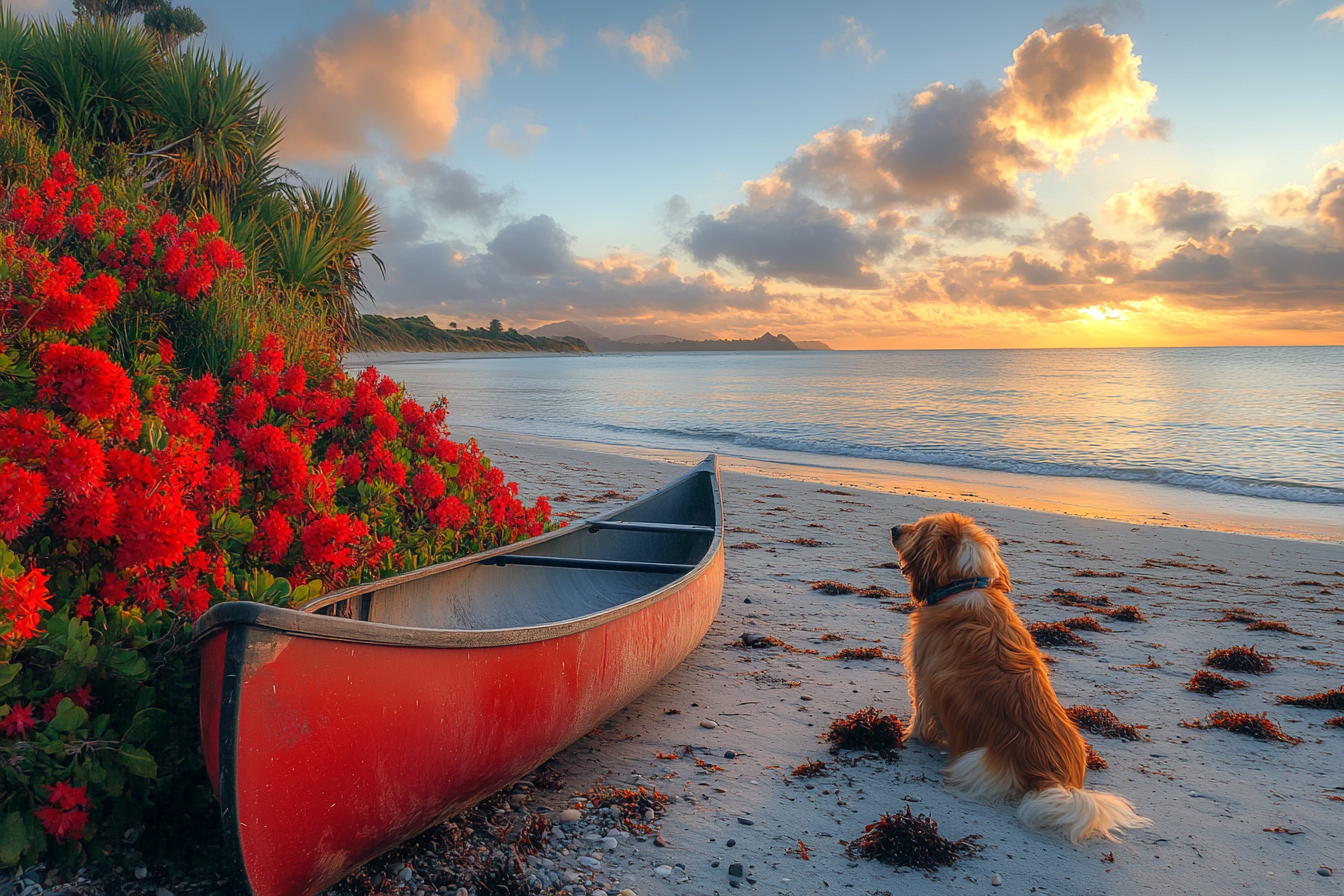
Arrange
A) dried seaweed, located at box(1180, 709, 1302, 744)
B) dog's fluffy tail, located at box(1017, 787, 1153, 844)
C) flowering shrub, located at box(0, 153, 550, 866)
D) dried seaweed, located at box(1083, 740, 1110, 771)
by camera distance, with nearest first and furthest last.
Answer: flowering shrub, located at box(0, 153, 550, 866) → dog's fluffy tail, located at box(1017, 787, 1153, 844) → dried seaweed, located at box(1083, 740, 1110, 771) → dried seaweed, located at box(1180, 709, 1302, 744)

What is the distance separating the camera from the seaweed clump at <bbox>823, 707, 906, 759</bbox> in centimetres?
391

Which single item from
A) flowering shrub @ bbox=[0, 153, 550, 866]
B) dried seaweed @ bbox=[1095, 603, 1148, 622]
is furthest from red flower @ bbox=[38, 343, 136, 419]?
dried seaweed @ bbox=[1095, 603, 1148, 622]

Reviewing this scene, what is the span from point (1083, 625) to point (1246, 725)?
79.2 inches

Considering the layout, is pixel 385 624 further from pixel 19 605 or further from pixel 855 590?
pixel 855 590

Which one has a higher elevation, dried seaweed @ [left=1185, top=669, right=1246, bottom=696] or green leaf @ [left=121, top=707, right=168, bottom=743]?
green leaf @ [left=121, top=707, right=168, bottom=743]

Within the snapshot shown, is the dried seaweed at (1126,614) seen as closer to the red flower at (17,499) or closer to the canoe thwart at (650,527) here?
the canoe thwart at (650,527)

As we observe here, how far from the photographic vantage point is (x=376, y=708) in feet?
7.52

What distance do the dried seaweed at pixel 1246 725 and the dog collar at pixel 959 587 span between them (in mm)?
1945

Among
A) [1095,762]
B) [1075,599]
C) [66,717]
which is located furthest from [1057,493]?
[66,717]

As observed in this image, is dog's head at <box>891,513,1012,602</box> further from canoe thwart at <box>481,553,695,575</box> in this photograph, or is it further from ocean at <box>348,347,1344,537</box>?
ocean at <box>348,347,1344,537</box>

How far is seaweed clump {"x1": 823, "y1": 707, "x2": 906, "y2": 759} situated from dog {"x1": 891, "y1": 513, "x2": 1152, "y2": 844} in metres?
0.14

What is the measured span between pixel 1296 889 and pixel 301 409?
5637mm

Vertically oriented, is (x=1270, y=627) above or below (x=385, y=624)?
below

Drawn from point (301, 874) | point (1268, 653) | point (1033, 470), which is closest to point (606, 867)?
point (301, 874)
